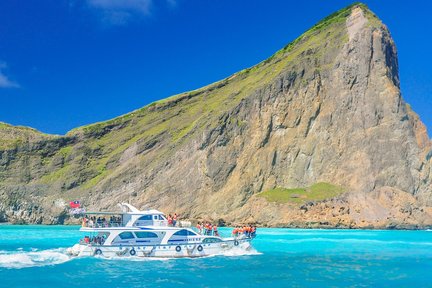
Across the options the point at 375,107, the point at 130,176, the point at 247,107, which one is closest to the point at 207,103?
the point at 247,107

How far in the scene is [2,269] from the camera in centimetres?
4200

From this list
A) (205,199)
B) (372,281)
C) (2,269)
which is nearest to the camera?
(372,281)

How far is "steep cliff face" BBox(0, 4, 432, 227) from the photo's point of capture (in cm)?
13475

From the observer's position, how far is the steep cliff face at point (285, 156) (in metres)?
135

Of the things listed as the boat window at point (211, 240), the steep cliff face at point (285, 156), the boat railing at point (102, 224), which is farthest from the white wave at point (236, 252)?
the steep cliff face at point (285, 156)

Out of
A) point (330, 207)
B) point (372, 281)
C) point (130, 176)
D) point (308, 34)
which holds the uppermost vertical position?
point (308, 34)

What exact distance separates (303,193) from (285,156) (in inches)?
612

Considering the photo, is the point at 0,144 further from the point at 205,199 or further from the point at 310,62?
the point at 310,62

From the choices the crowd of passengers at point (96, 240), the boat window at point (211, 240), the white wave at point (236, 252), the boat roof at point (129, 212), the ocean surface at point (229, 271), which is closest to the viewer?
the ocean surface at point (229, 271)

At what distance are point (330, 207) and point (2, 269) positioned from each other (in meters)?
98.8

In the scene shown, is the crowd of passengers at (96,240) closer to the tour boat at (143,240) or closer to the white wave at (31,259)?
the tour boat at (143,240)

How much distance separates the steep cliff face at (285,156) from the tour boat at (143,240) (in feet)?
255

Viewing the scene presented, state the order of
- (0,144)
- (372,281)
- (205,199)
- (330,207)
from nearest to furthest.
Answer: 1. (372,281)
2. (330,207)
3. (205,199)
4. (0,144)

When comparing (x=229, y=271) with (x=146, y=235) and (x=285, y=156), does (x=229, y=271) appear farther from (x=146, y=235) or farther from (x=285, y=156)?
(x=285, y=156)
